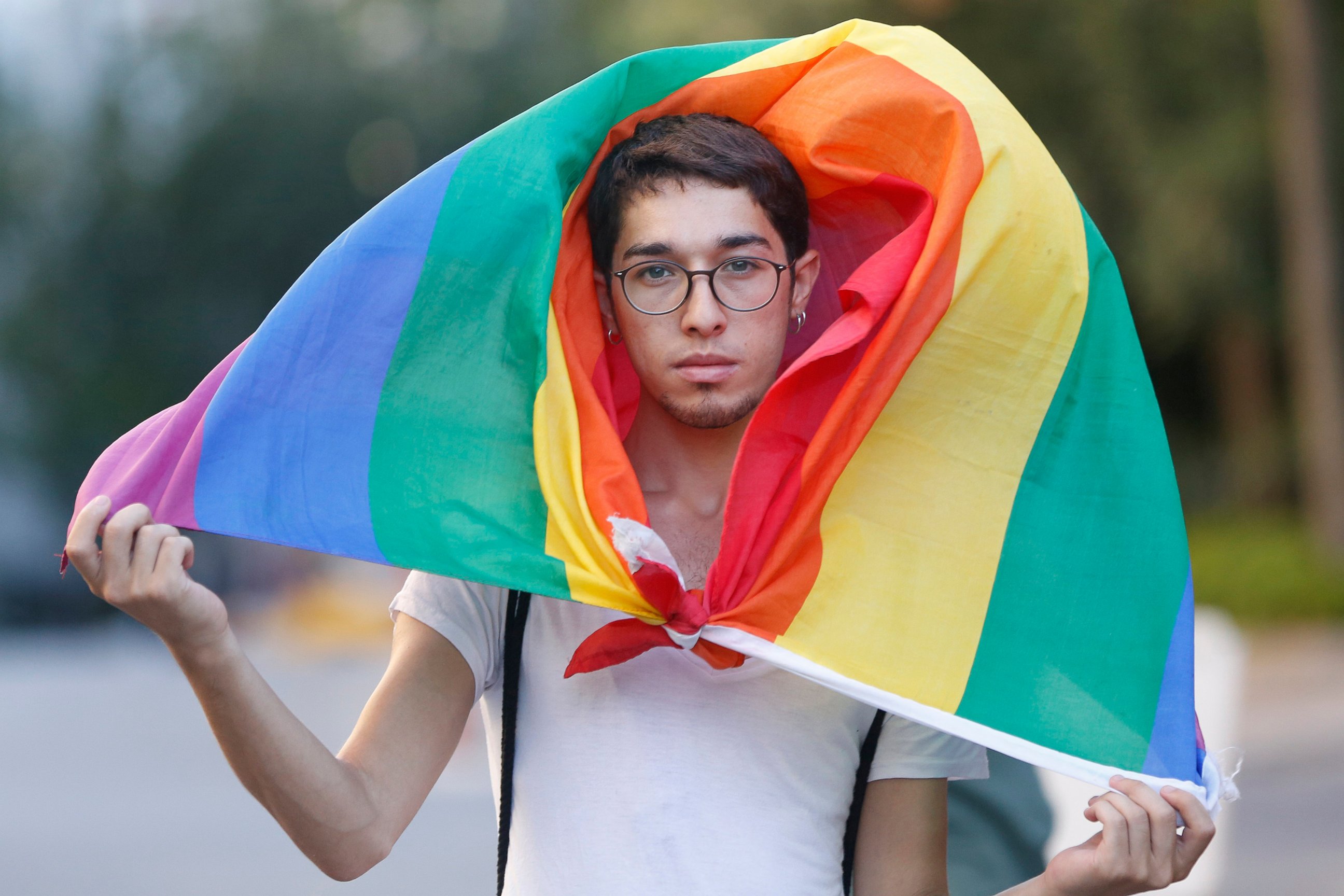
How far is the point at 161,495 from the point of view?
1.94 metres

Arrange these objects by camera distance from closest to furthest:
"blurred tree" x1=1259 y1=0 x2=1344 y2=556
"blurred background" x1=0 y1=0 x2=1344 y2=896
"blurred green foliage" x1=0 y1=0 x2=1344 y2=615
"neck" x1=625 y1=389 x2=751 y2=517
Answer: "neck" x1=625 y1=389 x2=751 y2=517 < "blurred background" x1=0 y1=0 x2=1344 y2=896 < "blurred tree" x1=1259 y1=0 x2=1344 y2=556 < "blurred green foliage" x1=0 y1=0 x2=1344 y2=615

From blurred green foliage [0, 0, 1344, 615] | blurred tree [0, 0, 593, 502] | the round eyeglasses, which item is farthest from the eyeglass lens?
blurred tree [0, 0, 593, 502]

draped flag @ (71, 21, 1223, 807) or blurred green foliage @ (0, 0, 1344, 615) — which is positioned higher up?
blurred green foliage @ (0, 0, 1344, 615)

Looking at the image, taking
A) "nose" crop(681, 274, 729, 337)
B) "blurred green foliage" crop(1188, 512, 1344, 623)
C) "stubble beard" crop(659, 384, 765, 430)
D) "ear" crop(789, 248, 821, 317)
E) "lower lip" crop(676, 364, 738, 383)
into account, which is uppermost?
"ear" crop(789, 248, 821, 317)

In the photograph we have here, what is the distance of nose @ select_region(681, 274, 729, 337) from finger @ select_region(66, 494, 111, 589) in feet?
2.72

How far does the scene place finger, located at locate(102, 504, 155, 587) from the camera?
1685 mm

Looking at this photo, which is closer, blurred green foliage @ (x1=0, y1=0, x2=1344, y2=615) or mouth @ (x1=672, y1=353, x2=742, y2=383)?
mouth @ (x1=672, y1=353, x2=742, y2=383)

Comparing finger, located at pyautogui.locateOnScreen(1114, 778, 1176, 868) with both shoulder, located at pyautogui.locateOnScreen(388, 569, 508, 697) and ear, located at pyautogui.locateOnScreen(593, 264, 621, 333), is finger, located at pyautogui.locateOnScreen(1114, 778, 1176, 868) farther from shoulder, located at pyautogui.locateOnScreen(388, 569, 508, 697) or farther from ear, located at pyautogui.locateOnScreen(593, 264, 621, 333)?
ear, located at pyautogui.locateOnScreen(593, 264, 621, 333)

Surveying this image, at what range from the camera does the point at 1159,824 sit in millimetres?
1795

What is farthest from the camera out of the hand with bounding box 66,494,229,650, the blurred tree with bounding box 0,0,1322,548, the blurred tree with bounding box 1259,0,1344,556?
the blurred tree with bounding box 0,0,1322,548

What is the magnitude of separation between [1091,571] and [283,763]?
1155mm

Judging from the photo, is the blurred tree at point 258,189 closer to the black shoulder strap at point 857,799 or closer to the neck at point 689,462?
the neck at point 689,462

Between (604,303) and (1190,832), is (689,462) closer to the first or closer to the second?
(604,303)

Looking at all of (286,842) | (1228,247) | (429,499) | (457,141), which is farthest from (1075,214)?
(457,141)
